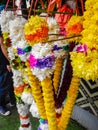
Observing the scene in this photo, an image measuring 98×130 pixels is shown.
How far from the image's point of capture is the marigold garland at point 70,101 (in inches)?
51.5

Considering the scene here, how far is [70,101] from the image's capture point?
1.36 metres

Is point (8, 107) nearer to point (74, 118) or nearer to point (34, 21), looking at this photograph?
point (74, 118)

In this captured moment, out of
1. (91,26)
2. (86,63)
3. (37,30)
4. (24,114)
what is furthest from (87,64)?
(24,114)

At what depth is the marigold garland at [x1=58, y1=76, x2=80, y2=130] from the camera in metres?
1.31

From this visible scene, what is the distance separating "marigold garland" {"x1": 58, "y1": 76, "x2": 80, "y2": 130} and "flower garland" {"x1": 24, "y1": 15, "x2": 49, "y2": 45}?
9.9 inches

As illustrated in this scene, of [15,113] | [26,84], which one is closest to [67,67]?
[26,84]

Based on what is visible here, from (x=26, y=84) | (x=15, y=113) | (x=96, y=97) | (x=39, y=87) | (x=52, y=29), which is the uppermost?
(x=52, y=29)

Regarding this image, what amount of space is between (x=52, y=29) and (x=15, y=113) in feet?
5.44

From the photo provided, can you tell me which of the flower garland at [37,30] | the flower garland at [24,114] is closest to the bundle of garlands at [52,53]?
the flower garland at [37,30]

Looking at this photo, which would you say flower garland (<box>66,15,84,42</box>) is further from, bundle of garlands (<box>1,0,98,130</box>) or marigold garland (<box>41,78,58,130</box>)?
marigold garland (<box>41,78,58,130</box>)

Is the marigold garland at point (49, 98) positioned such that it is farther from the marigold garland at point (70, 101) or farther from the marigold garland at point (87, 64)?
the marigold garland at point (87, 64)

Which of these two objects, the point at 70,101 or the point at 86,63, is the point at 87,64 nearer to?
the point at 86,63

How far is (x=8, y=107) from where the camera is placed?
9.67 ft

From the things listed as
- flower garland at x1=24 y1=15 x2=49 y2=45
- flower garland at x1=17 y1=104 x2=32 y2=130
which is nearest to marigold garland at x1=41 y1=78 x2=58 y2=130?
flower garland at x1=24 y1=15 x2=49 y2=45
